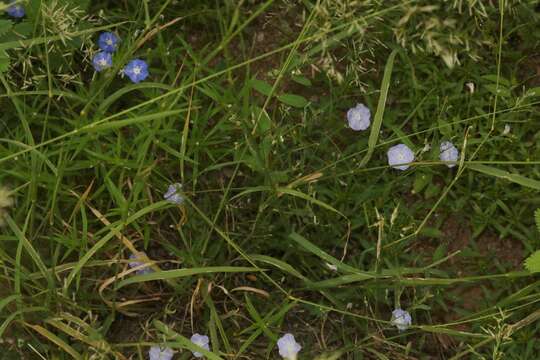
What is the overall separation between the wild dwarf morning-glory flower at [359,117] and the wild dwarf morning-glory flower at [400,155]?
148 mm

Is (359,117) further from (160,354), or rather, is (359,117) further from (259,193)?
(160,354)

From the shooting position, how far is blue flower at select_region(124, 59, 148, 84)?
9.50 feet

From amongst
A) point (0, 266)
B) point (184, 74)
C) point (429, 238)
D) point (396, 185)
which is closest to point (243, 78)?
point (184, 74)

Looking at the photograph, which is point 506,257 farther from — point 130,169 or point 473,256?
point 130,169

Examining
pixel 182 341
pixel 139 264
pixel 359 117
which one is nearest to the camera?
pixel 182 341

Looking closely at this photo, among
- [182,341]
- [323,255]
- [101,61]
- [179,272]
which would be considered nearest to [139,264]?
Result: [179,272]

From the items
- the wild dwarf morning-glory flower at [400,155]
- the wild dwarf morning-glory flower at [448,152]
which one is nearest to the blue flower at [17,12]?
the wild dwarf morning-glory flower at [400,155]

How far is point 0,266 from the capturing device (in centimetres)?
247

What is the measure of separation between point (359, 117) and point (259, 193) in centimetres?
50

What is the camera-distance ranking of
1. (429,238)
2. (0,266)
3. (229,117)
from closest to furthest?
(0,266) → (229,117) → (429,238)

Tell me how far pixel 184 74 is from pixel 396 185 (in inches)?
37.2

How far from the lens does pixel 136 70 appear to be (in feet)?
9.54

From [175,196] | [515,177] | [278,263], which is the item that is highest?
[515,177]

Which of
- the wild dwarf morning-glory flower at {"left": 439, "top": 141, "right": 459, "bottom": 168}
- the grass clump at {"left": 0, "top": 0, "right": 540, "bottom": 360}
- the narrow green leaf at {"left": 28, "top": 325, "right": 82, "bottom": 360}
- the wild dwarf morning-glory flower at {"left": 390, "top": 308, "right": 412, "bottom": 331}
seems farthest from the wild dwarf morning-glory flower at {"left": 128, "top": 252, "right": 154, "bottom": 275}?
the wild dwarf morning-glory flower at {"left": 439, "top": 141, "right": 459, "bottom": 168}
